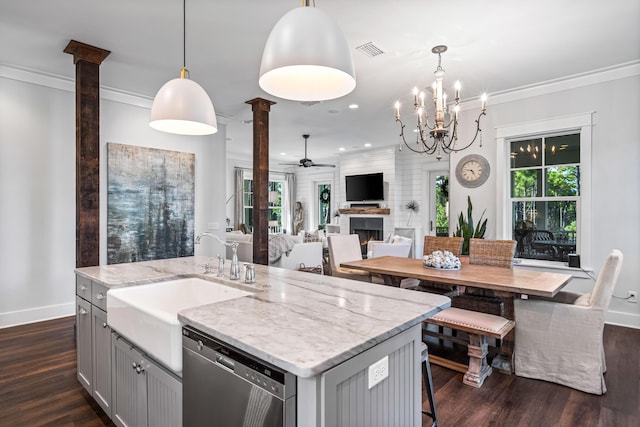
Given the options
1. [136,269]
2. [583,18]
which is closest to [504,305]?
[583,18]

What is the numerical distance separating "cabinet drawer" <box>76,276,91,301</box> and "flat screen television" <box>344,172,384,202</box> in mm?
6876

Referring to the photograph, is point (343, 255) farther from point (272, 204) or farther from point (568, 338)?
point (272, 204)

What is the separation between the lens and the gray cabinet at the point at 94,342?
199cm

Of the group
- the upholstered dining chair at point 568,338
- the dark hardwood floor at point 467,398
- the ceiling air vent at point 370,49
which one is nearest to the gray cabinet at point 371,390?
the dark hardwood floor at point 467,398

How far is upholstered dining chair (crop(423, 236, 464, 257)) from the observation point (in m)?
3.98

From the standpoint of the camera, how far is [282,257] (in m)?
6.10

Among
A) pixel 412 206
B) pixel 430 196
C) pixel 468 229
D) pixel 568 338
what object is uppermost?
pixel 430 196

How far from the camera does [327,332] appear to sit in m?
1.18

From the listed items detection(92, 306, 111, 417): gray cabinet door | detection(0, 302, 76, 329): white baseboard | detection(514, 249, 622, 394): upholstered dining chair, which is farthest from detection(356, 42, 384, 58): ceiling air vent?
detection(0, 302, 76, 329): white baseboard

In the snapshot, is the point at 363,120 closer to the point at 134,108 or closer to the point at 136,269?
the point at 134,108

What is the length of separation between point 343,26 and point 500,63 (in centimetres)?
183

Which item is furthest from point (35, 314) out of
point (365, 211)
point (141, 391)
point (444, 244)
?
point (365, 211)

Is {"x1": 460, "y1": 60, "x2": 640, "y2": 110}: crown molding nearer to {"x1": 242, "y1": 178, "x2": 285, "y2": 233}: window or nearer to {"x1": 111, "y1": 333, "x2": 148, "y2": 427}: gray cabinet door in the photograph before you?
{"x1": 111, "y1": 333, "x2": 148, "y2": 427}: gray cabinet door

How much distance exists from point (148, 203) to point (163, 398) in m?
3.69
